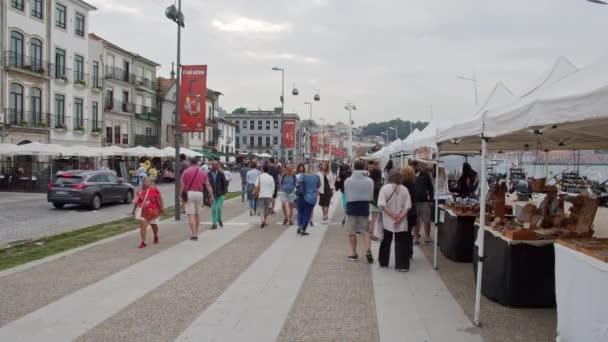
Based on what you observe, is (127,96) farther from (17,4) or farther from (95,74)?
(17,4)

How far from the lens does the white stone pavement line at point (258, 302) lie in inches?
203

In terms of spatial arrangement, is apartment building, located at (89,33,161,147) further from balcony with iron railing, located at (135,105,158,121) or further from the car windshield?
the car windshield

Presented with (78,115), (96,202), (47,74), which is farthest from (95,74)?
(96,202)

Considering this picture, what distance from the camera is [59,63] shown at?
38094mm

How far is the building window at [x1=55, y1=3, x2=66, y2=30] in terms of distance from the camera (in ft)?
122

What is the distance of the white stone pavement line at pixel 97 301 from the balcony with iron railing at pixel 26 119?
94.3ft

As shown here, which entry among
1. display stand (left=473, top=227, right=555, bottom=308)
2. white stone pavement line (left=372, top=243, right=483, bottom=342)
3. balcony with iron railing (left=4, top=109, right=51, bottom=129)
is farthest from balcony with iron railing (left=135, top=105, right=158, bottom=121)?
display stand (left=473, top=227, right=555, bottom=308)

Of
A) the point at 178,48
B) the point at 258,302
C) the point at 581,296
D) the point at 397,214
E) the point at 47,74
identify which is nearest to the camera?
the point at 581,296

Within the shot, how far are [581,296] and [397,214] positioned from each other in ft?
12.7

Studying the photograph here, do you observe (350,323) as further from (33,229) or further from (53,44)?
(53,44)

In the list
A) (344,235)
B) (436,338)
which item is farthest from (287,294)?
(344,235)

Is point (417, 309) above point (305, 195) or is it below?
below

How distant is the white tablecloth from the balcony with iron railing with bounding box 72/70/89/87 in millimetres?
41707

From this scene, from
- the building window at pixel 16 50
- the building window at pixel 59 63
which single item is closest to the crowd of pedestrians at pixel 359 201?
the building window at pixel 16 50
